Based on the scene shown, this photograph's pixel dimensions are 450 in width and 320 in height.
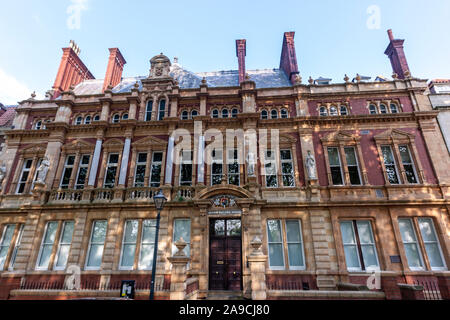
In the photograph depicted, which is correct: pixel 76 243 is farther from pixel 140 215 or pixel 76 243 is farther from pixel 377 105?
pixel 377 105

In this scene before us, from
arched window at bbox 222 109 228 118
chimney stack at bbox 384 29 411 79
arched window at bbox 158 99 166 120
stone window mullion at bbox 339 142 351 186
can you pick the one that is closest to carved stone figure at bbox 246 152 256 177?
arched window at bbox 222 109 228 118

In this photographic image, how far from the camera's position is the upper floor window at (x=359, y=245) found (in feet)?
43.6

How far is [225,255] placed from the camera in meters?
13.5

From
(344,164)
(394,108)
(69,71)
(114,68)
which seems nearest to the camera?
(344,164)

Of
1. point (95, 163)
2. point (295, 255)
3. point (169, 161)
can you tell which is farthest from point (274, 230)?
point (95, 163)

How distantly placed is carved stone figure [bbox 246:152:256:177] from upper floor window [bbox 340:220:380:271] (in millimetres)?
6013

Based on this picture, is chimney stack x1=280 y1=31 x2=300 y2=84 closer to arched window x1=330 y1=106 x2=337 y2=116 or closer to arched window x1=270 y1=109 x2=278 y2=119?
arched window x1=270 y1=109 x2=278 y2=119

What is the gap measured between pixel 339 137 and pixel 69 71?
77.1 ft

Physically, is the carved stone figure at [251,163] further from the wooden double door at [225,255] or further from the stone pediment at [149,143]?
the stone pediment at [149,143]

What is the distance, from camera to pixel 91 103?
18.5 m

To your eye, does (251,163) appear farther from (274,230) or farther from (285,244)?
(285,244)

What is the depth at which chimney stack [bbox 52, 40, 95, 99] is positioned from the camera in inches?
819

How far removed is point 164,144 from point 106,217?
590 centimetres
